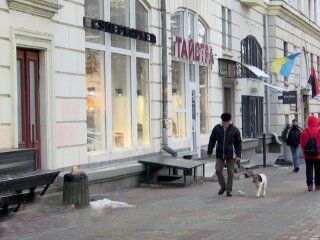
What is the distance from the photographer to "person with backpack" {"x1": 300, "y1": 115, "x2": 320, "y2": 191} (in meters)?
14.0

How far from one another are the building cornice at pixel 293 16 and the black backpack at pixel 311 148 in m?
16.5

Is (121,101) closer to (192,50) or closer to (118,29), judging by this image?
(118,29)

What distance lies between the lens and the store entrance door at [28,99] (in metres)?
12.1

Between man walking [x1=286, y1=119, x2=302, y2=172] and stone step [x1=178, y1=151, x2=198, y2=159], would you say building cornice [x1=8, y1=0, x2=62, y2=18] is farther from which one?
man walking [x1=286, y1=119, x2=302, y2=172]

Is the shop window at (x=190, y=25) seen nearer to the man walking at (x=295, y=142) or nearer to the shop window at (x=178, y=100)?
the shop window at (x=178, y=100)

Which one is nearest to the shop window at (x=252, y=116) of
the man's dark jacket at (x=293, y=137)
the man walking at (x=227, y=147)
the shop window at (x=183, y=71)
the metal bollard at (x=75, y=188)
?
the shop window at (x=183, y=71)

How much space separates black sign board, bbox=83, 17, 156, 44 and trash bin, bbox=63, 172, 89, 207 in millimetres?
3928

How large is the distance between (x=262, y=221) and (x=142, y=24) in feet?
27.7

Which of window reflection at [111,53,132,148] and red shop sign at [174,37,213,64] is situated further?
red shop sign at [174,37,213,64]

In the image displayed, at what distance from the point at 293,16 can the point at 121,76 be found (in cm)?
1919

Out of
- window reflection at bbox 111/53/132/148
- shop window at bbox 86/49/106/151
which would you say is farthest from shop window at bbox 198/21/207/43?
shop window at bbox 86/49/106/151

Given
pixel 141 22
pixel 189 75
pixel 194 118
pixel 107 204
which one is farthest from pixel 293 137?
pixel 107 204

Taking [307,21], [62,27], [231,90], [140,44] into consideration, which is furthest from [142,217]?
[307,21]

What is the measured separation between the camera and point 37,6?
1211cm
